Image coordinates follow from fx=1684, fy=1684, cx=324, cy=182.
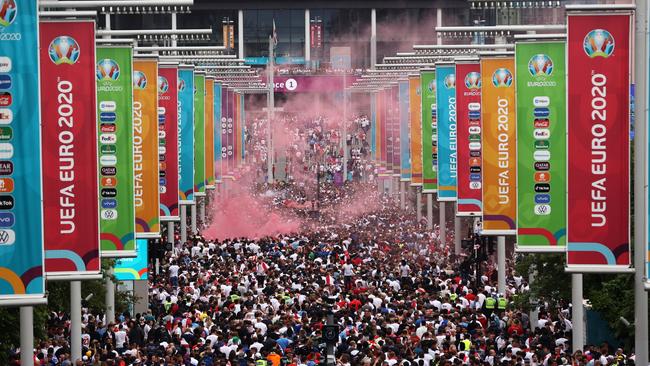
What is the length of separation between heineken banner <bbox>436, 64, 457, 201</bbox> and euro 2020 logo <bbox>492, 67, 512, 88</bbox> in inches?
360

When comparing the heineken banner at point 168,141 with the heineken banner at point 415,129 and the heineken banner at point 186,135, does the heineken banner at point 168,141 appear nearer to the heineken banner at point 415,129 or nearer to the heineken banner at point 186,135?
the heineken banner at point 186,135

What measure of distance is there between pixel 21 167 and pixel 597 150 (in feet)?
20.8

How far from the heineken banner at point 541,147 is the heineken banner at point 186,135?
17.2 m

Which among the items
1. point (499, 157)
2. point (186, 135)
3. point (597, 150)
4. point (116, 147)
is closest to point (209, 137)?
point (186, 135)

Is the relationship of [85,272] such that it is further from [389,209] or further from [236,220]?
[389,209]

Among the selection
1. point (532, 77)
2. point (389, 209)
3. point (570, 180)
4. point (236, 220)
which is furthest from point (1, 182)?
point (389, 209)

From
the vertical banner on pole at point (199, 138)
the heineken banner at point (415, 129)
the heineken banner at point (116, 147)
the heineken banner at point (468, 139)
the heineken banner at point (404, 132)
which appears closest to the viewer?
the heineken banner at point (116, 147)

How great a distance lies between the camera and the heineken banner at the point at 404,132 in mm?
56656

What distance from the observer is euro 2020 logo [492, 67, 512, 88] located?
31375 millimetres

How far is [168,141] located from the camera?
114ft

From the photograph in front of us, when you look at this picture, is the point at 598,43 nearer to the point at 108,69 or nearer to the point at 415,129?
the point at 108,69

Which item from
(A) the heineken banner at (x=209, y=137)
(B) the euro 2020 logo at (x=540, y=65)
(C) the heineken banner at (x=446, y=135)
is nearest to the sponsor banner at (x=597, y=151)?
(B) the euro 2020 logo at (x=540, y=65)

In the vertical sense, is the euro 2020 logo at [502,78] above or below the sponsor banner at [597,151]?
above

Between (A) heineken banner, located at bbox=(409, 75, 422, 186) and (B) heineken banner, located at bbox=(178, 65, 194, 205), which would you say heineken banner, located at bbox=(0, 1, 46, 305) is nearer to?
(B) heineken banner, located at bbox=(178, 65, 194, 205)
